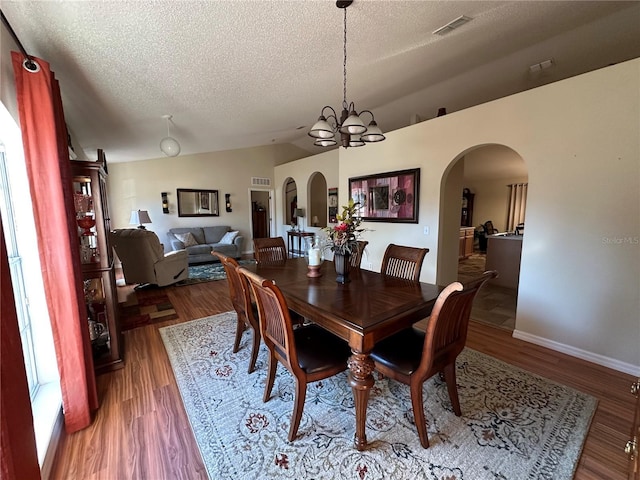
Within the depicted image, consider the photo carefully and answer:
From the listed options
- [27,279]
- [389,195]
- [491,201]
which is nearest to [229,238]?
[389,195]

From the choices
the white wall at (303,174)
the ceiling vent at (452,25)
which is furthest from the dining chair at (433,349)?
the white wall at (303,174)

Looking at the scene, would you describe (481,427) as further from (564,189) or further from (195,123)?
(195,123)

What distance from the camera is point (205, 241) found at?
7.01 metres

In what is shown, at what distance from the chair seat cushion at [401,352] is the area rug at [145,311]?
2770 mm

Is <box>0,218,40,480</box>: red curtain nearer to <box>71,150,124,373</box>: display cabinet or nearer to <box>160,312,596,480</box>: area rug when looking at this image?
<box>160,312,596,480</box>: area rug

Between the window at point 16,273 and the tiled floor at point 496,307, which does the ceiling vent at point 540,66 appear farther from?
the window at point 16,273

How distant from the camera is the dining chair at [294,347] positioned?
1.50 m

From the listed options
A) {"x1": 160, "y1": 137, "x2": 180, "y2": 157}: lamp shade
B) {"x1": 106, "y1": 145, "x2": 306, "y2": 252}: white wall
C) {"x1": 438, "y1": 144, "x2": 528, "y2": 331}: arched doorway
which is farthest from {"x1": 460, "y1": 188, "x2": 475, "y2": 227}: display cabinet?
{"x1": 160, "y1": 137, "x2": 180, "y2": 157}: lamp shade

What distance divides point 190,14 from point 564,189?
3251 millimetres

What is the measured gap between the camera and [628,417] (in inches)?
70.2

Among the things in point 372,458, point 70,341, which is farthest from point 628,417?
point 70,341

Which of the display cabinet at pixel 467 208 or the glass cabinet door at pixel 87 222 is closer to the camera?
the glass cabinet door at pixel 87 222

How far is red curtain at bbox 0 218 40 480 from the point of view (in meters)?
0.85

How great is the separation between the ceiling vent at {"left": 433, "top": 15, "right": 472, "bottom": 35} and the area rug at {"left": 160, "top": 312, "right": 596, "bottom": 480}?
2863 millimetres
